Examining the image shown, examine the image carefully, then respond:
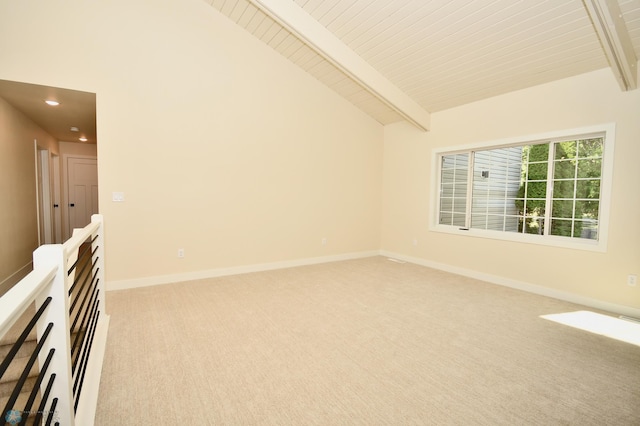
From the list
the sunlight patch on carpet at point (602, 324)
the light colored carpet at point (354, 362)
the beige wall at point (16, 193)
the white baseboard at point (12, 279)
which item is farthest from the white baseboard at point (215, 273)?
the sunlight patch on carpet at point (602, 324)

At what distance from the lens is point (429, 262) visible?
5.30 meters

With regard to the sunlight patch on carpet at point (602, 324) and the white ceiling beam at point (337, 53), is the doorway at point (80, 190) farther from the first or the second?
the sunlight patch on carpet at point (602, 324)

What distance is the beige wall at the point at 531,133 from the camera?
328cm

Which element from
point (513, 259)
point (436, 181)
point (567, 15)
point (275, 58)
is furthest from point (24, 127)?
point (513, 259)

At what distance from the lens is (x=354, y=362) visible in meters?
2.25

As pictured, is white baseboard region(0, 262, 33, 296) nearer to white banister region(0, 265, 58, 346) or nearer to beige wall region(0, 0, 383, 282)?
beige wall region(0, 0, 383, 282)

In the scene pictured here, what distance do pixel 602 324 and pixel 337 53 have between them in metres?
4.24

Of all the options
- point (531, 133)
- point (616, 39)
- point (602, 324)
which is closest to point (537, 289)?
point (602, 324)

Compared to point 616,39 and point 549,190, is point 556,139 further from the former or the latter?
point 616,39

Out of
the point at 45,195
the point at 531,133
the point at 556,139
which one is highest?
the point at 531,133

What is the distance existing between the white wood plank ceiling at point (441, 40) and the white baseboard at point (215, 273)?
112 inches

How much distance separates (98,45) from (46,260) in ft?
11.3

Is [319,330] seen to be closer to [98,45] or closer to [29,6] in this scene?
[98,45]

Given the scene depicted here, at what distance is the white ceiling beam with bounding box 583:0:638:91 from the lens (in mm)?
2413
